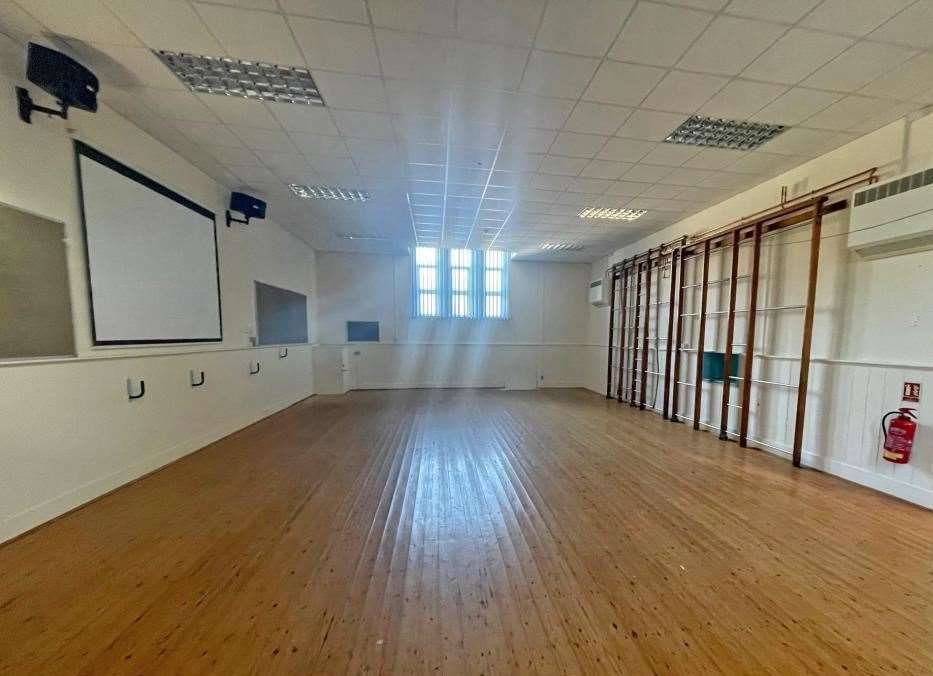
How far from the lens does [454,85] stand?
2.43 metres

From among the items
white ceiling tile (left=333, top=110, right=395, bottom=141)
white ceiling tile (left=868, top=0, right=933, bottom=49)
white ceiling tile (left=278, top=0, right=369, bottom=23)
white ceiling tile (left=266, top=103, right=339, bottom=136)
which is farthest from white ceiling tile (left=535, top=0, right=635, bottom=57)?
white ceiling tile (left=266, top=103, right=339, bottom=136)

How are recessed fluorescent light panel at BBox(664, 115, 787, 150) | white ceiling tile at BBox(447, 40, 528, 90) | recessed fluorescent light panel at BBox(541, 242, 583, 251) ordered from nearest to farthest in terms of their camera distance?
1. white ceiling tile at BBox(447, 40, 528, 90)
2. recessed fluorescent light panel at BBox(664, 115, 787, 150)
3. recessed fluorescent light panel at BBox(541, 242, 583, 251)

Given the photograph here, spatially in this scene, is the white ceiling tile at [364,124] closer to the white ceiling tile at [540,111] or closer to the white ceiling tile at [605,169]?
the white ceiling tile at [540,111]

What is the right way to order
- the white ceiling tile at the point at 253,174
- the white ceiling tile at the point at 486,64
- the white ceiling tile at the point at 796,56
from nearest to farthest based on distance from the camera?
the white ceiling tile at the point at 796,56 → the white ceiling tile at the point at 486,64 → the white ceiling tile at the point at 253,174

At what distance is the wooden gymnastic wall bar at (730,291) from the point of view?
130 inches

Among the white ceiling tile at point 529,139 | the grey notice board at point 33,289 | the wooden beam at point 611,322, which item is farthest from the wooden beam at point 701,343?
the grey notice board at point 33,289

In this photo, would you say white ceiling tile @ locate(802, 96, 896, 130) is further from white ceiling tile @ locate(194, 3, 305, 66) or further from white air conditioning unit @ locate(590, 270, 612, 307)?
white air conditioning unit @ locate(590, 270, 612, 307)

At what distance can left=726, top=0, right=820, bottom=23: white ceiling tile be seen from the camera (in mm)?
1794

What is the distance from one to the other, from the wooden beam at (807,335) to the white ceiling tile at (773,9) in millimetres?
2202

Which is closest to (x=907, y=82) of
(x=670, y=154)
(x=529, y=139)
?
(x=670, y=154)

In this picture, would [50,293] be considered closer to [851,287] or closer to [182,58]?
[182,58]

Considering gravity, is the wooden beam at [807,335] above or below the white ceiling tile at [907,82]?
below

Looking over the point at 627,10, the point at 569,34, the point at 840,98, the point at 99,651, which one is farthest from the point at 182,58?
the point at 840,98

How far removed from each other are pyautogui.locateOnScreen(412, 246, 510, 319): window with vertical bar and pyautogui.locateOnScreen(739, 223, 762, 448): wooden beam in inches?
200
